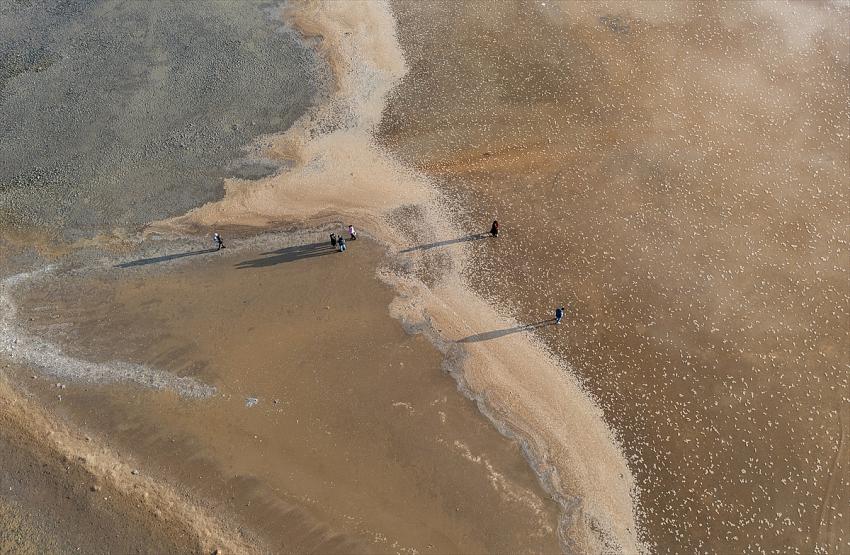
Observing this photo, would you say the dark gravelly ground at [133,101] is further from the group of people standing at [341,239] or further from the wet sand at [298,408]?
the group of people standing at [341,239]

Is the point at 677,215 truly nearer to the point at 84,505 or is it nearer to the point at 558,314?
the point at 558,314

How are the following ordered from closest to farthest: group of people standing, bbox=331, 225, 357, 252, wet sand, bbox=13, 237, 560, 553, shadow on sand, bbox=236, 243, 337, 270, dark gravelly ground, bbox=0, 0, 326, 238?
wet sand, bbox=13, 237, 560, 553, shadow on sand, bbox=236, 243, 337, 270, group of people standing, bbox=331, 225, 357, 252, dark gravelly ground, bbox=0, 0, 326, 238

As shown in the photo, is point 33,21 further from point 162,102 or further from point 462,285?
point 462,285

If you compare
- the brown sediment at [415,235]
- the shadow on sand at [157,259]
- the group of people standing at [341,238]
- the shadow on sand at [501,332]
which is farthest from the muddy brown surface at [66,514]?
the shadow on sand at [501,332]

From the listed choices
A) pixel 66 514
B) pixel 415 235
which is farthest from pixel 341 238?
pixel 66 514

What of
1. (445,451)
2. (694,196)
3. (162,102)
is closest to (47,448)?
(445,451)

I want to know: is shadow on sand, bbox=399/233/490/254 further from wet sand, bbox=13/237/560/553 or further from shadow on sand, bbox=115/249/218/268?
shadow on sand, bbox=115/249/218/268

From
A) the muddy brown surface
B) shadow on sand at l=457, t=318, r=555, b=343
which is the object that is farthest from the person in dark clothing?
the muddy brown surface
